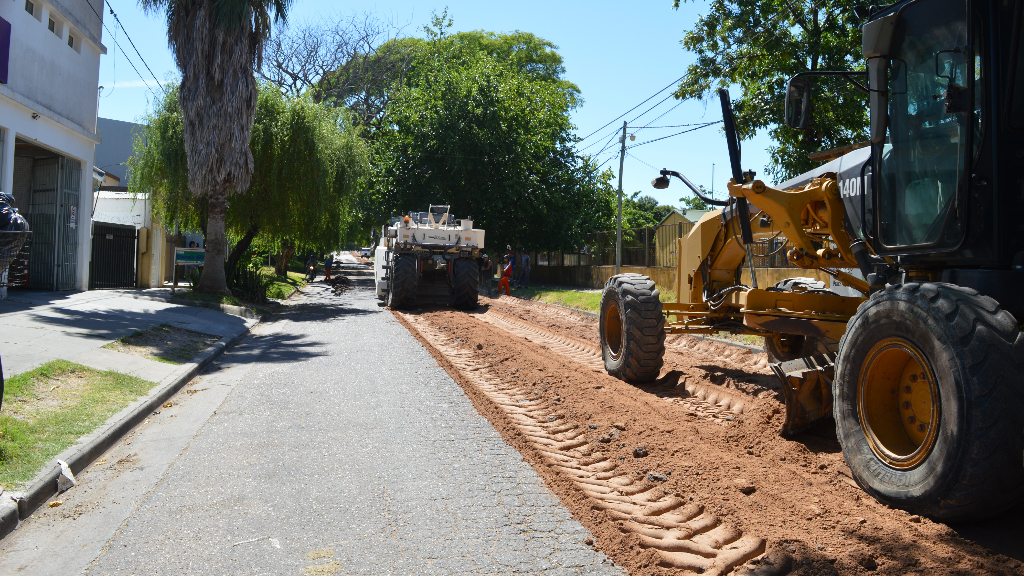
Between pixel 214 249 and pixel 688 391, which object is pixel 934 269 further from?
pixel 214 249

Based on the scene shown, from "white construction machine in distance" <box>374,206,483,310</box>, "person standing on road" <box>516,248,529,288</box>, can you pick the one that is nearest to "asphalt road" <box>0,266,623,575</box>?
"white construction machine in distance" <box>374,206,483,310</box>

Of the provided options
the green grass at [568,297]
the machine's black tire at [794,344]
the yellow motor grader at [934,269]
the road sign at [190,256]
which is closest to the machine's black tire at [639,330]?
the machine's black tire at [794,344]

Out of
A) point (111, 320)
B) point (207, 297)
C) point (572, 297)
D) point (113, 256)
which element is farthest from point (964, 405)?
point (113, 256)

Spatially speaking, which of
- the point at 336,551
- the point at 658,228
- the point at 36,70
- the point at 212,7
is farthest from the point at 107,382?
the point at 658,228

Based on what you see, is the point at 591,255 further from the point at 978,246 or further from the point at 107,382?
the point at 978,246

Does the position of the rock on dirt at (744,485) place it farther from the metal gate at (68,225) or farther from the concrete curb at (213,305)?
the metal gate at (68,225)

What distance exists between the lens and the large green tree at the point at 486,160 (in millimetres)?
30172

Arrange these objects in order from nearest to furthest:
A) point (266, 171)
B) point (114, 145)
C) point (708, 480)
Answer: point (708, 480)
point (266, 171)
point (114, 145)

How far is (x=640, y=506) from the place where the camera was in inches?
176

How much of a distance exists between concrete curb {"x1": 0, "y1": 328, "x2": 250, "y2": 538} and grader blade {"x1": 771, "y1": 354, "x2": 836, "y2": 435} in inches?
200

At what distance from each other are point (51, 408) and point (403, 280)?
42.0ft

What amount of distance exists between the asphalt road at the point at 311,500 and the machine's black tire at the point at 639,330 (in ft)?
6.55

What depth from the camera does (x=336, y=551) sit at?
389cm

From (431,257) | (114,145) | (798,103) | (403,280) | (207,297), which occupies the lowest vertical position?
(207,297)
